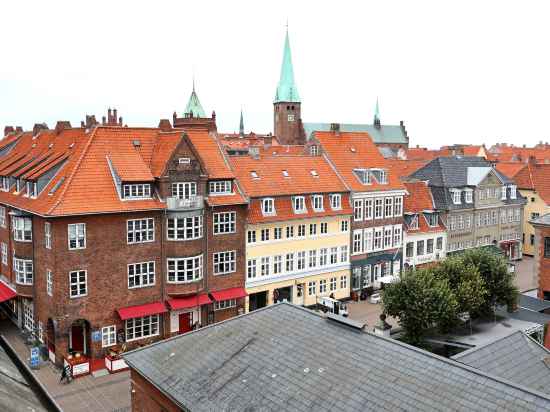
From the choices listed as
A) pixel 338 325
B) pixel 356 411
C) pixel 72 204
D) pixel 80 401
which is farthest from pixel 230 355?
pixel 72 204

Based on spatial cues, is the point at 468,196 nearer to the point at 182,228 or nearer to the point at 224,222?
the point at 224,222

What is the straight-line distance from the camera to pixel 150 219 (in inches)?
1442

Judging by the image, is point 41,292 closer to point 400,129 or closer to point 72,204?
point 72,204

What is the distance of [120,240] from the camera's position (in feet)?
116

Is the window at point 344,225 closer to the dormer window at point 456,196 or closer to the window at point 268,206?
the window at point 268,206

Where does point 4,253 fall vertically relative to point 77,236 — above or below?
below

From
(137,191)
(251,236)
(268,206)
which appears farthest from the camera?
(268,206)

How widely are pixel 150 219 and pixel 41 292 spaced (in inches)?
334

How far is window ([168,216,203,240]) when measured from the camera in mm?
37094

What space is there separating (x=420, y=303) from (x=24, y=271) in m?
26.1

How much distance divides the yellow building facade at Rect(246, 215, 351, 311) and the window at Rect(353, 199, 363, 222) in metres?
0.91

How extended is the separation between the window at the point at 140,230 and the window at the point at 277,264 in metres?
10.9

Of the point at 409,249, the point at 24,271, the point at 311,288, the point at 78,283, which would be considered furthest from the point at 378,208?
the point at 24,271

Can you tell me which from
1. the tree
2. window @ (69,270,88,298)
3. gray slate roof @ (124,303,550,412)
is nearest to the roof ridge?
window @ (69,270,88,298)
